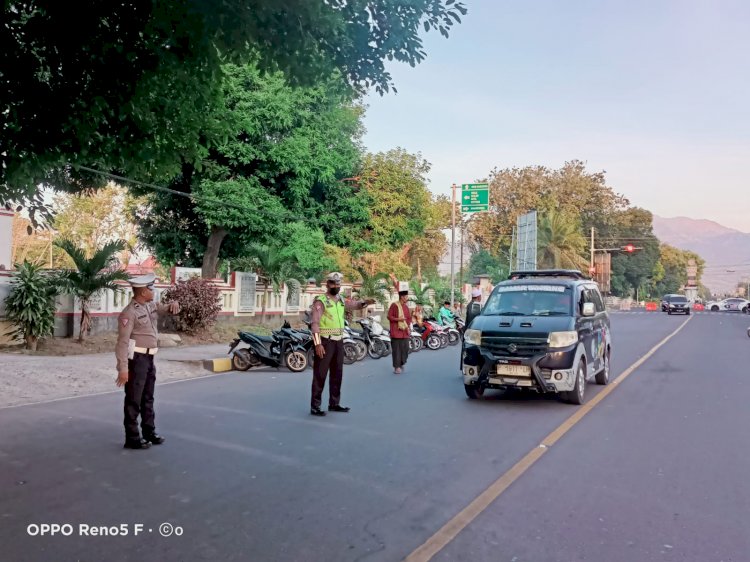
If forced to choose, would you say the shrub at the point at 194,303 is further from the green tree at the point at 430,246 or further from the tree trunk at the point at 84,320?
the green tree at the point at 430,246

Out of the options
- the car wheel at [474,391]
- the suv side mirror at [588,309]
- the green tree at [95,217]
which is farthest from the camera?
the green tree at [95,217]

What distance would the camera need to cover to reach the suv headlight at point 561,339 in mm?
9461

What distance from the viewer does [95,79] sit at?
684 centimetres

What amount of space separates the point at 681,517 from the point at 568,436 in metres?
2.77

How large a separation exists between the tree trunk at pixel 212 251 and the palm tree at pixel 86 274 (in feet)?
28.8

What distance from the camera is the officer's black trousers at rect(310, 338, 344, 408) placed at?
354 inches

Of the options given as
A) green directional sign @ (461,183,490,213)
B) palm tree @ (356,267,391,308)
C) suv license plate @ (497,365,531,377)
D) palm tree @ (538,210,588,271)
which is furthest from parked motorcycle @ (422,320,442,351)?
palm tree @ (538,210,588,271)

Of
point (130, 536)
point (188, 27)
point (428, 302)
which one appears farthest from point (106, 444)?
point (428, 302)

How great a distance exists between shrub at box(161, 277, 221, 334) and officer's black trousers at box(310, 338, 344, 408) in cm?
1073

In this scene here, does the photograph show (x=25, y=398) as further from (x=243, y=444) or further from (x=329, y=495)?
(x=329, y=495)

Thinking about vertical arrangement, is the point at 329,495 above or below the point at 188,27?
below

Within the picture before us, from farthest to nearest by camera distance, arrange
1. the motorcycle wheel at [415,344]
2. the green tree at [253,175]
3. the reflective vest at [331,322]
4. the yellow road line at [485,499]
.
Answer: the green tree at [253,175]
the motorcycle wheel at [415,344]
the reflective vest at [331,322]
the yellow road line at [485,499]

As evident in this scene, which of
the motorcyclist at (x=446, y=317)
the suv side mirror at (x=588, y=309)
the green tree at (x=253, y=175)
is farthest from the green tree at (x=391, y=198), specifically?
the suv side mirror at (x=588, y=309)

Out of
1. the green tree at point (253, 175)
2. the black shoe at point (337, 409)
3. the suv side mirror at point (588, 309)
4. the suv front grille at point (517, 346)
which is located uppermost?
the green tree at point (253, 175)
